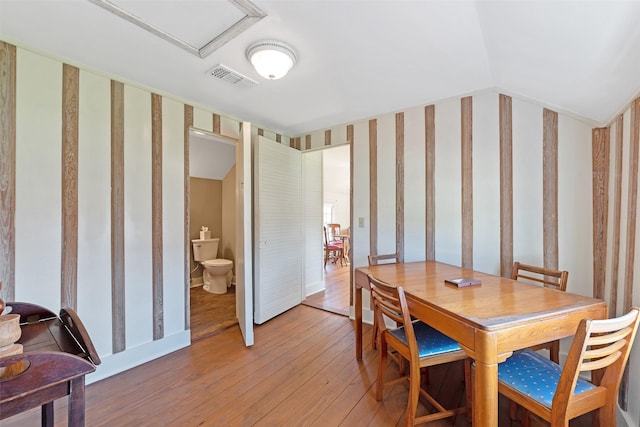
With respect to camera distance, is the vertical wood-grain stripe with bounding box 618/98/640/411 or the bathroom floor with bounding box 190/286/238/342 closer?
the vertical wood-grain stripe with bounding box 618/98/640/411

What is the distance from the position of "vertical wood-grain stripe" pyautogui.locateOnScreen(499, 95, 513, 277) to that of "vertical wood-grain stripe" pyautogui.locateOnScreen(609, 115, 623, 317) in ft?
1.93

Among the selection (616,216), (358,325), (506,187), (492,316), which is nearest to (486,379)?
(492,316)

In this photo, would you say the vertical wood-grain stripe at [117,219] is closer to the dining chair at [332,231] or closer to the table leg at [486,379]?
Answer: the table leg at [486,379]

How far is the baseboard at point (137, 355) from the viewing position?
6.43ft

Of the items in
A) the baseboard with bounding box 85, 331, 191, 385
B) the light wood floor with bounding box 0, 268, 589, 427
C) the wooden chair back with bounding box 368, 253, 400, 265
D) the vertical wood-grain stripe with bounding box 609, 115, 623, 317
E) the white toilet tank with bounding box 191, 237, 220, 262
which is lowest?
the light wood floor with bounding box 0, 268, 589, 427

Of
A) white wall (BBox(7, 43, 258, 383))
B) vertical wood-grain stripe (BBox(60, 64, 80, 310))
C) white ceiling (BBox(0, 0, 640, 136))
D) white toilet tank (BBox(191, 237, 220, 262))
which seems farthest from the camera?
white toilet tank (BBox(191, 237, 220, 262))

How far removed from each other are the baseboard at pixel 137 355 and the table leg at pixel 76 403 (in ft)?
4.85

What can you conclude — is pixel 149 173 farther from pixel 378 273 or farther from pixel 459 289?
pixel 459 289

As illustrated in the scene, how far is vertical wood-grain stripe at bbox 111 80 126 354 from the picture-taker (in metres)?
2.05

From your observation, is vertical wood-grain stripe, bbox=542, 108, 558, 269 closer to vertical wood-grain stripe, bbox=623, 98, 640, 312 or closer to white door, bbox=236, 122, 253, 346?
vertical wood-grain stripe, bbox=623, 98, 640, 312

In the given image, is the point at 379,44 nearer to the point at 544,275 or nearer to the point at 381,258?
the point at 381,258

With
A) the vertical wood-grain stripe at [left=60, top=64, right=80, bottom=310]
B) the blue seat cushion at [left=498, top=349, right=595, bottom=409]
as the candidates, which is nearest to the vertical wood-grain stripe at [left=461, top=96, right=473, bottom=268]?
the blue seat cushion at [left=498, top=349, right=595, bottom=409]

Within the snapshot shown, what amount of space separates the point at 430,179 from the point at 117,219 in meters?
2.80

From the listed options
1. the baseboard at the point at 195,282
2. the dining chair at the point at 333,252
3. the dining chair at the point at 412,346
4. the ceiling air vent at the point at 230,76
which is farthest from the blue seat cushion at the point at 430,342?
the dining chair at the point at 333,252
